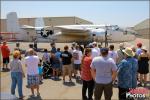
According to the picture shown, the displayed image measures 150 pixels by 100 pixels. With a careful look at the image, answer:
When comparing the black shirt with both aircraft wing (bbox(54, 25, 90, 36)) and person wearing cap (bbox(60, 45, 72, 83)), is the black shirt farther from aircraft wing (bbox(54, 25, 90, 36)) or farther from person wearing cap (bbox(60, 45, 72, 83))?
aircraft wing (bbox(54, 25, 90, 36))

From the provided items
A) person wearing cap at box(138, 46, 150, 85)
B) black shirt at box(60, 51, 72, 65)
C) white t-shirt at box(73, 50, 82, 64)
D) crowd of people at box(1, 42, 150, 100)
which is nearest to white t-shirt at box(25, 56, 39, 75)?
crowd of people at box(1, 42, 150, 100)

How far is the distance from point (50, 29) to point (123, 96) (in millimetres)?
24296

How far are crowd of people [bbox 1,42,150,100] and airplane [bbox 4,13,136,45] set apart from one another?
15714mm

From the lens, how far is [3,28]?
76062 millimetres

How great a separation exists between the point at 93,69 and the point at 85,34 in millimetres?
22230

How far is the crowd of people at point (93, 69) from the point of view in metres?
6.46

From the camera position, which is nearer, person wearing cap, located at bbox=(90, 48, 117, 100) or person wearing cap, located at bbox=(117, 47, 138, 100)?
person wearing cap, located at bbox=(90, 48, 117, 100)

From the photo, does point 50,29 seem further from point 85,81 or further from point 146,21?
point 146,21

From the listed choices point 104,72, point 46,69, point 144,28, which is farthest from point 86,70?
point 144,28

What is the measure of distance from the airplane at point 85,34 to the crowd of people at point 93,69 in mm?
15714

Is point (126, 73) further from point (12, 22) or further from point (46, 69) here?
point (12, 22)

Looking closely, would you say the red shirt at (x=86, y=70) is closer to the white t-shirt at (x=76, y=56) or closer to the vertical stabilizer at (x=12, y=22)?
the white t-shirt at (x=76, y=56)

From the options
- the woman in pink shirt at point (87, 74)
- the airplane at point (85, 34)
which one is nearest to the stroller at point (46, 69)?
the woman in pink shirt at point (87, 74)

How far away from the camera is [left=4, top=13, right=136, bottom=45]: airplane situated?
1080 inches
